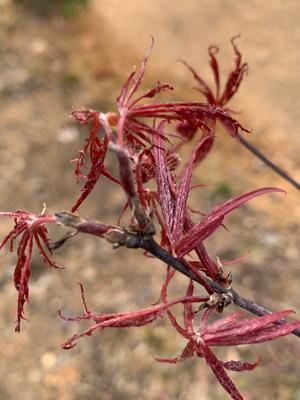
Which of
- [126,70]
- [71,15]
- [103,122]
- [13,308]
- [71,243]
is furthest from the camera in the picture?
[71,15]

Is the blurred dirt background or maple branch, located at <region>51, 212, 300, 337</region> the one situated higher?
the blurred dirt background

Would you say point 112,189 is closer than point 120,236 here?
No

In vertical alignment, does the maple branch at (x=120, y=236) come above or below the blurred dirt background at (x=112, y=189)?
below

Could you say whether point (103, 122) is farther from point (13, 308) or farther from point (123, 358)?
point (13, 308)

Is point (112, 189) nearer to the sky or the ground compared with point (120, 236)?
nearer to the sky

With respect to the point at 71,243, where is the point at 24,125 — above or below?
above

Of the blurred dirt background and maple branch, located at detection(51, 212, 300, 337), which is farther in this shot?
the blurred dirt background

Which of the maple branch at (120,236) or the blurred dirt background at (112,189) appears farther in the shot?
the blurred dirt background at (112,189)

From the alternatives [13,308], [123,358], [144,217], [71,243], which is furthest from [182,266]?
[71,243]
